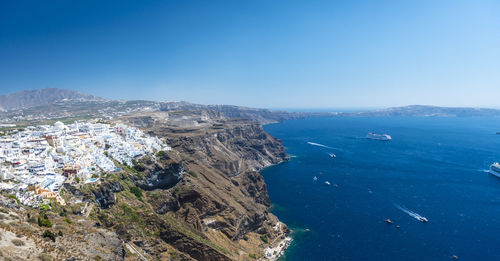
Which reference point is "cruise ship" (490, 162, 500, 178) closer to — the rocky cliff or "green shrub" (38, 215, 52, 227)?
the rocky cliff

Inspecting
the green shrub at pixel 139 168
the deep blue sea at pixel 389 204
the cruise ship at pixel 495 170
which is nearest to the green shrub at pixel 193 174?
the green shrub at pixel 139 168

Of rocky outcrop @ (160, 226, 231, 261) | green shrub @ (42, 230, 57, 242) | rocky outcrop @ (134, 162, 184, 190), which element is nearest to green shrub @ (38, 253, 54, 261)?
green shrub @ (42, 230, 57, 242)

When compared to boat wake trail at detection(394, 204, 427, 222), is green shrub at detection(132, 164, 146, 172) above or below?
above

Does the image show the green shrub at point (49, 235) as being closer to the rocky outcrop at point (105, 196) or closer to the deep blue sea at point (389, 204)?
the rocky outcrop at point (105, 196)

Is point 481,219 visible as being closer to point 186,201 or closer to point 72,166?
point 186,201

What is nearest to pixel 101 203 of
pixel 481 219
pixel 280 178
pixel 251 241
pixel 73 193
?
pixel 73 193

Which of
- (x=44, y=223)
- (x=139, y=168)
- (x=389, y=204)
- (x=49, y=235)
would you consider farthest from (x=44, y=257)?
(x=389, y=204)
